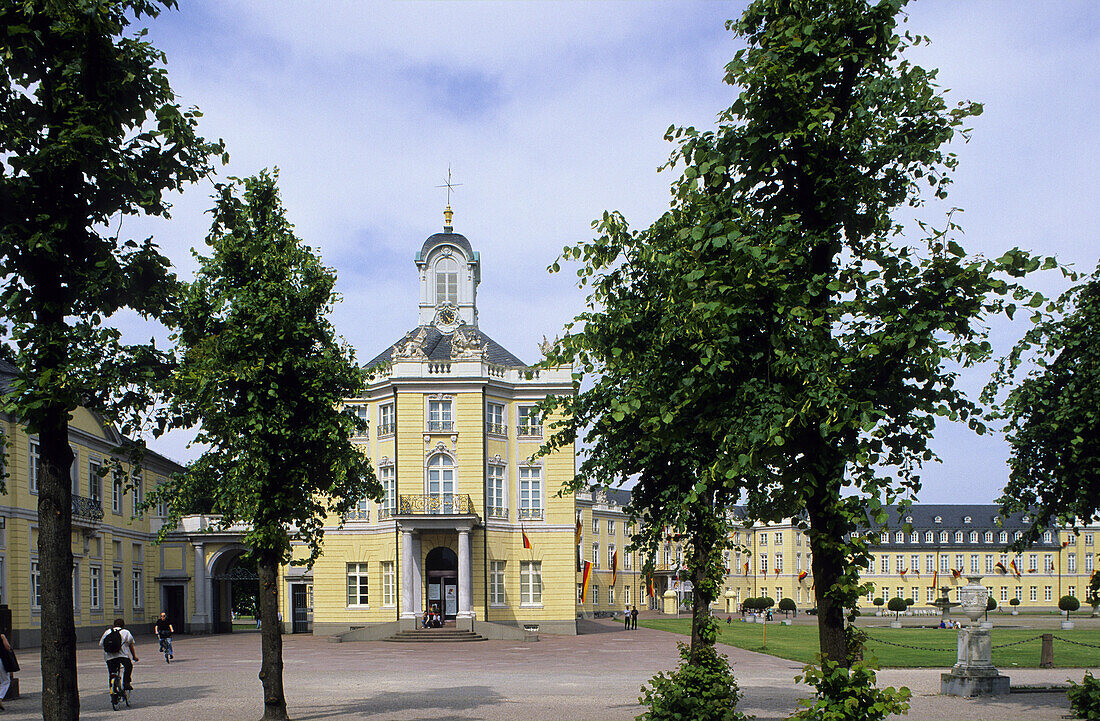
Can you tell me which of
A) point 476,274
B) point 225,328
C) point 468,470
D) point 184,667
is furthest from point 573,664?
point 476,274

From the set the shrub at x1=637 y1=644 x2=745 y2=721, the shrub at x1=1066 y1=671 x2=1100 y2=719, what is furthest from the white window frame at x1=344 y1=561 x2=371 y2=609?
the shrub at x1=1066 y1=671 x2=1100 y2=719

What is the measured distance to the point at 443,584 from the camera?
49.3 metres

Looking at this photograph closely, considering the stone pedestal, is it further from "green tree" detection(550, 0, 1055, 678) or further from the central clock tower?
the central clock tower

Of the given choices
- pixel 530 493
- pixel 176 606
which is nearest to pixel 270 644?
pixel 530 493

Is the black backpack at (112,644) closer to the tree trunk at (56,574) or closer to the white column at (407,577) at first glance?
the tree trunk at (56,574)

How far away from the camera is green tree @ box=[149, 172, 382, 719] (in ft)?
53.6

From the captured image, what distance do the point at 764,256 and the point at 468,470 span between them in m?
41.1

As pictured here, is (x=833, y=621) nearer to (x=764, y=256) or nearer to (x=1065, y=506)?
(x=764, y=256)

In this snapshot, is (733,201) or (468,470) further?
(468,470)

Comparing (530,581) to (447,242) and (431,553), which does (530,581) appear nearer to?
(431,553)

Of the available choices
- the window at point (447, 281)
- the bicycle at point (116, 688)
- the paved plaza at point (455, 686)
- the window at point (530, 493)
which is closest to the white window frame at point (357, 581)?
the window at point (530, 493)

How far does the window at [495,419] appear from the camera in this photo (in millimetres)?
50094

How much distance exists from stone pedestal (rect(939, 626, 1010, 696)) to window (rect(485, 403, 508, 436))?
30989mm

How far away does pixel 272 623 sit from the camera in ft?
Answer: 54.7
